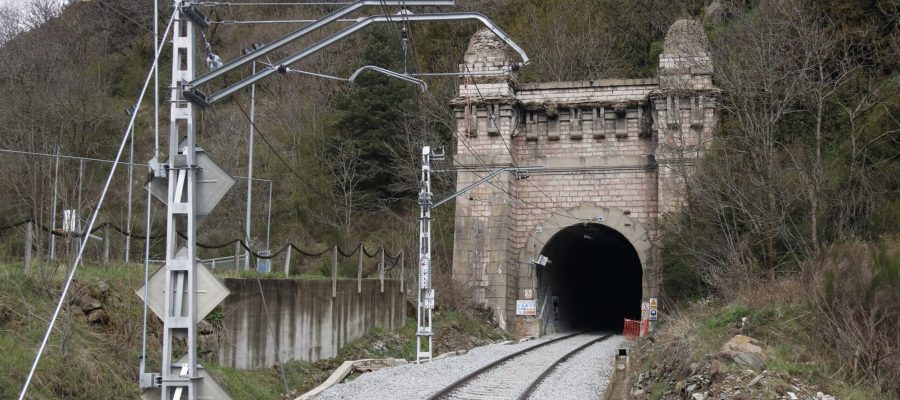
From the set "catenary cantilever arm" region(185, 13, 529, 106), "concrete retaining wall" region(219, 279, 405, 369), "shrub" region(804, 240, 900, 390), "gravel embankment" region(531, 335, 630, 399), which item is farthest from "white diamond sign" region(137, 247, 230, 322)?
"shrub" region(804, 240, 900, 390)

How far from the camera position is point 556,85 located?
1231 inches

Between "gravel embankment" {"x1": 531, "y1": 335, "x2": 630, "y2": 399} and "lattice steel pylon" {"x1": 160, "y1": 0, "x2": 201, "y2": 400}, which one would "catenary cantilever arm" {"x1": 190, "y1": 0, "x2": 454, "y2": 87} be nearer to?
"lattice steel pylon" {"x1": 160, "y1": 0, "x2": 201, "y2": 400}

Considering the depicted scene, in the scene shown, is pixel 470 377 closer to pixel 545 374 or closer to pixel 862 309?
pixel 545 374

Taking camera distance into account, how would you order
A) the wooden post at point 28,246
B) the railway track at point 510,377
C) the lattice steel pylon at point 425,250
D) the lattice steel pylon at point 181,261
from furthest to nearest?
the lattice steel pylon at point 425,250 < the railway track at point 510,377 < the wooden post at point 28,246 < the lattice steel pylon at point 181,261

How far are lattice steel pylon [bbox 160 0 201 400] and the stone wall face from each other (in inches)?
839

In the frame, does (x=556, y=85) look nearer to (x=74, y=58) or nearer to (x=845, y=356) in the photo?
(x=845, y=356)

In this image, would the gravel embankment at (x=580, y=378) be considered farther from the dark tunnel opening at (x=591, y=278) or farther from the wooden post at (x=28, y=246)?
the dark tunnel opening at (x=591, y=278)

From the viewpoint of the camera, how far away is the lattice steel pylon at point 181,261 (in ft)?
27.1

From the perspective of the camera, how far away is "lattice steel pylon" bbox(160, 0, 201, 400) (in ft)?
27.1

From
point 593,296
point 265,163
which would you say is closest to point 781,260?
point 593,296

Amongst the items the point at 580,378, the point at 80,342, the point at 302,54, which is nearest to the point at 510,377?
the point at 580,378

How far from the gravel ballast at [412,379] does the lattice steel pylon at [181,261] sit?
5072 mm

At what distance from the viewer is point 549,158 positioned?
3111 centimetres

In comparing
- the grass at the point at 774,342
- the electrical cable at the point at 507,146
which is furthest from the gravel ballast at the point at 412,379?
the electrical cable at the point at 507,146
